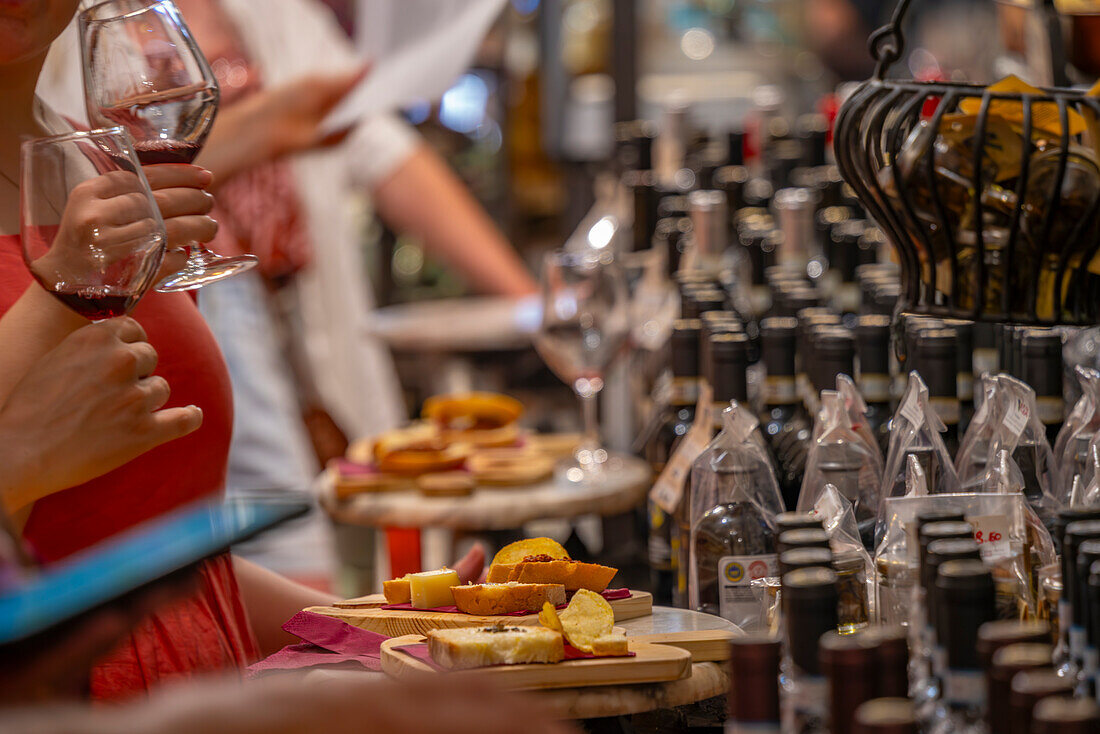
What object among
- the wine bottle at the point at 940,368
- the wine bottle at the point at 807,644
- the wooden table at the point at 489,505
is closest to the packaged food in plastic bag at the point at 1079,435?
the wine bottle at the point at 940,368

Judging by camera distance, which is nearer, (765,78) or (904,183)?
(904,183)

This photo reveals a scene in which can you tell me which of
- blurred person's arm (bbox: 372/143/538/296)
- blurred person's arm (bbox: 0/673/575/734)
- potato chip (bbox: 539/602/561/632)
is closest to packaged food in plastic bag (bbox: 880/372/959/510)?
potato chip (bbox: 539/602/561/632)

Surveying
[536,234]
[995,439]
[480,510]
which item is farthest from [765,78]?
[995,439]

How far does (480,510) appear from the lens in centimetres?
197

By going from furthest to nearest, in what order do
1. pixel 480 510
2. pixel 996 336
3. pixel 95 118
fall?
pixel 480 510, pixel 996 336, pixel 95 118

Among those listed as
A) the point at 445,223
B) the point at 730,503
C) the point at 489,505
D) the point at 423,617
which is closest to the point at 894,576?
the point at 730,503

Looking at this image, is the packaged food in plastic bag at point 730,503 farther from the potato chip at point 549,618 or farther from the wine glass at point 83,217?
the wine glass at point 83,217

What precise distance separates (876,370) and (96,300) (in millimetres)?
816

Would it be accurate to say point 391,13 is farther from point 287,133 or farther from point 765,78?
→ point 765,78

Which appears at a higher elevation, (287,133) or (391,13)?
(391,13)

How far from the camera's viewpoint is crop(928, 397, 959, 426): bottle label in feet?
4.17

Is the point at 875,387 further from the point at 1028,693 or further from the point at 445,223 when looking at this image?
the point at 445,223

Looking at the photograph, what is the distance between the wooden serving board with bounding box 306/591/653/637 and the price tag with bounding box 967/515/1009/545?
29 cm

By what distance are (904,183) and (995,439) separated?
9.6 inches
